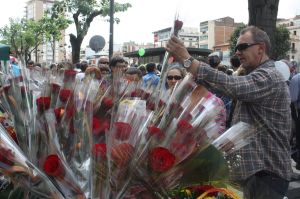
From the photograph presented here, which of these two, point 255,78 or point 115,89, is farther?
point 255,78

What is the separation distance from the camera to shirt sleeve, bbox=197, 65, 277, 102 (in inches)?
95.7

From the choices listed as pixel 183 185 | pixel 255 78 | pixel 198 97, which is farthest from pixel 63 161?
pixel 255 78

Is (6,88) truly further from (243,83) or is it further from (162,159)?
(243,83)

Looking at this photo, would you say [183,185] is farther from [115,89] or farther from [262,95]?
[262,95]

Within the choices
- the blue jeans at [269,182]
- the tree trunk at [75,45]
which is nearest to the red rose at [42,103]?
the blue jeans at [269,182]

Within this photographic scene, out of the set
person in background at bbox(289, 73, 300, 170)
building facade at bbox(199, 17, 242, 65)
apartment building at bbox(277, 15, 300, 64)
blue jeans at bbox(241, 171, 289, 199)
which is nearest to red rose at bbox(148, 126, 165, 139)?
blue jeans at bbox(241, 171, 289, 199)

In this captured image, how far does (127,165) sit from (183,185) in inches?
10.9

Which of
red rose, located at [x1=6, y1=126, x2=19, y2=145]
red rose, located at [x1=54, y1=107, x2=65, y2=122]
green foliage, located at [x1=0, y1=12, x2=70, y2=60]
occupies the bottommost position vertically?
red rose, located at [x1=6, y1=126, x2=19, y2=145]

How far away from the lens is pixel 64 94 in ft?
6.25

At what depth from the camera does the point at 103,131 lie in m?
1.67

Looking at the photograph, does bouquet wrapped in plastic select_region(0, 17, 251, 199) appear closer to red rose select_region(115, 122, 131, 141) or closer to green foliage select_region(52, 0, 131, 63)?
red rose select_region(115, 122, 131, 141)

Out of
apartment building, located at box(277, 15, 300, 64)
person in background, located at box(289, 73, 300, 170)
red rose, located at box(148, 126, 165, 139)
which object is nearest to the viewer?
red rose, located at box(148, 126, 165, 139)

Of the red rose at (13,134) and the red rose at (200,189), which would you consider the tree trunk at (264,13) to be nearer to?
the red rose at (200,189)

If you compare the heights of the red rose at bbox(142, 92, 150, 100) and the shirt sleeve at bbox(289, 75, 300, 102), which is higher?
the red rose at bbox(142, 92, 150, 100)
